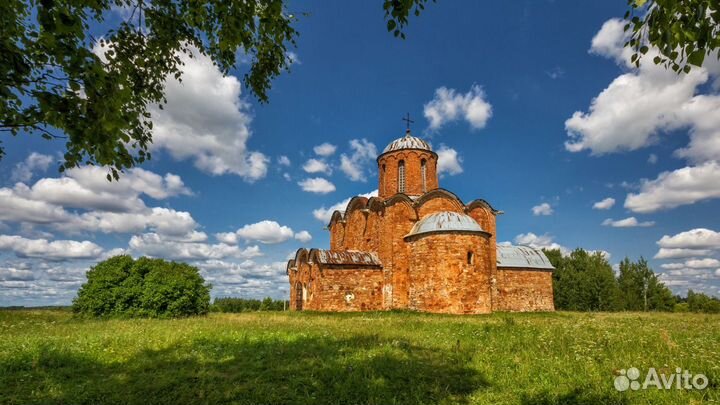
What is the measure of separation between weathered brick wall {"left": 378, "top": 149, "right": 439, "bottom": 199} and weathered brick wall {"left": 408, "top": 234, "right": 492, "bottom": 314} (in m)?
5.76

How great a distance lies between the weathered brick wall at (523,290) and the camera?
2388cm

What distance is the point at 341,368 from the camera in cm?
636

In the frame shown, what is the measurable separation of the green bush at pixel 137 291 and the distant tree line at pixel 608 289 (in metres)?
→ 31.9

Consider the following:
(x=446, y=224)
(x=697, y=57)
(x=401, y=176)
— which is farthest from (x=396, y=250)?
(x=697, y=57)

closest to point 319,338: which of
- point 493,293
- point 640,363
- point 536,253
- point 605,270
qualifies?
point 640,363

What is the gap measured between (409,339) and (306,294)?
48.0ft

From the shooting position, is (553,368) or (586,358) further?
(586,358)

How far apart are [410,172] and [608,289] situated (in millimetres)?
23334

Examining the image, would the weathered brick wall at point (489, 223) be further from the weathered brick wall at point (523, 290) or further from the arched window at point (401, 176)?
the arched window at point (401, 176)

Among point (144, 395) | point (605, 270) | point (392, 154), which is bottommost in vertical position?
point (144, 395)

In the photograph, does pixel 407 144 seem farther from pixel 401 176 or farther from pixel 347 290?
pixel 347 290

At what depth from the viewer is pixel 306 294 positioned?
23.0 meters

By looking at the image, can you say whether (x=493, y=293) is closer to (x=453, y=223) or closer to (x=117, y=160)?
(x=453, y=223)

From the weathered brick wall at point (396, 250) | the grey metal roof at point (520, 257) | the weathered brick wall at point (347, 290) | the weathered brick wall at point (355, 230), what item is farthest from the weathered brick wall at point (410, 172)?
the grey metal roof at point (520, 257)
